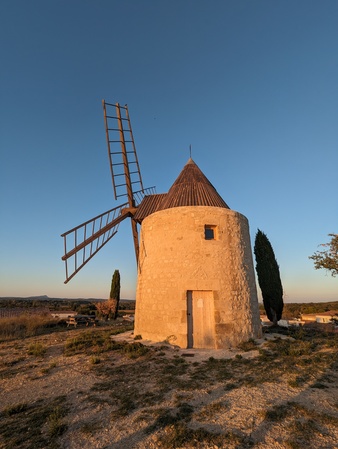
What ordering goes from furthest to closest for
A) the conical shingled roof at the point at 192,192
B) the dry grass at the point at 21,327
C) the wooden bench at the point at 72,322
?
the wooden bench at the point at 72,322
the dry grass at the point at 21,327
the conical shingled roof at the point at 192,192

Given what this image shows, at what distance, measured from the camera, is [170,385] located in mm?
5324

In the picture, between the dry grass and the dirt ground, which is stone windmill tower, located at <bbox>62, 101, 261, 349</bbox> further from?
the dry grass

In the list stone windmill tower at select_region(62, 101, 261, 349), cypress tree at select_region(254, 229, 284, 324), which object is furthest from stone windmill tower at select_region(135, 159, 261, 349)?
cypress tree at select_region(254, 229, 284, 324)

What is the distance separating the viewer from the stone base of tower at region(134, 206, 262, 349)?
8.70m

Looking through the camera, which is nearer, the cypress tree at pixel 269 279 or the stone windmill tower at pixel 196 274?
the stone windmill tower at pixel 196 274

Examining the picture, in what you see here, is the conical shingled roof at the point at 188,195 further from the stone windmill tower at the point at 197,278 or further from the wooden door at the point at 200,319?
the wooden door at the point at 200,319

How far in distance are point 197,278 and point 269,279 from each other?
23.1ft

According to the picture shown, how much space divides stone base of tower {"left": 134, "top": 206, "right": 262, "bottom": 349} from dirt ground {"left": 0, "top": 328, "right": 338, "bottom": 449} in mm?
942

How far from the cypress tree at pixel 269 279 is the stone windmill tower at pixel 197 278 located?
4.54 metres

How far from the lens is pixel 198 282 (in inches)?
352

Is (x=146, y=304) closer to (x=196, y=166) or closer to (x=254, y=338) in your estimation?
(x=254, y=338)

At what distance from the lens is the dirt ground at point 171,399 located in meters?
3.41

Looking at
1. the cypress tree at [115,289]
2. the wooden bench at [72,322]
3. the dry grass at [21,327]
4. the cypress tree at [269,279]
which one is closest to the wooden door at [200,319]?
the cypress tree at [269,279]

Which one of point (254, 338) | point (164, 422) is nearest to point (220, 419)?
point (164, 422)
